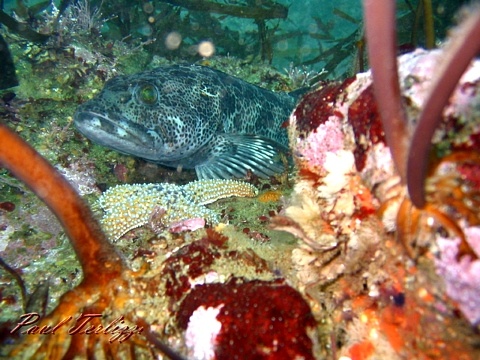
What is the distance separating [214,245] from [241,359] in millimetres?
700

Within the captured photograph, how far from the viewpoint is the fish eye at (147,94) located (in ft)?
14.5

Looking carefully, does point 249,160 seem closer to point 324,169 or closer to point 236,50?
point 324,169

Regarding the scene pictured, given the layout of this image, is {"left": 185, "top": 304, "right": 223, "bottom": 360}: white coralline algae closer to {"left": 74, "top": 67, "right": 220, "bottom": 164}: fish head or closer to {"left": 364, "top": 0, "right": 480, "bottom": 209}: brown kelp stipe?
{"left": 364, "top": 0, "right": 480, "bottom": 209}: brown kelp stipe

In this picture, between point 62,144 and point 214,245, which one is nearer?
point 214,245

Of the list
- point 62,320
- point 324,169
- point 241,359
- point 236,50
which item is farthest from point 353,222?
point 236,50

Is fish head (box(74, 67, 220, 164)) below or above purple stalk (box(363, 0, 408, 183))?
above

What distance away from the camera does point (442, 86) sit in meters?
0.97

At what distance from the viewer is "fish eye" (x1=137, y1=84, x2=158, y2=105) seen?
14.5ft

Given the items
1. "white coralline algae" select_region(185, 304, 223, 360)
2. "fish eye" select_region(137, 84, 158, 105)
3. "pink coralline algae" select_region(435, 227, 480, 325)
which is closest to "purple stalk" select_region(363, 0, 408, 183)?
"pink coralline algae" select_region(435, 227, 480, 325)

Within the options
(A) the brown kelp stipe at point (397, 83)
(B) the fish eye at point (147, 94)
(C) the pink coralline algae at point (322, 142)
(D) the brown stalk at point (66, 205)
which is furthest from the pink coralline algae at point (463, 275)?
(B) the fish eye at point (147, 94)

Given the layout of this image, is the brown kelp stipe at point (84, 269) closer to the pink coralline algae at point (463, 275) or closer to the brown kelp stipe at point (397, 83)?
the pink coralline algae at point (463, 275)

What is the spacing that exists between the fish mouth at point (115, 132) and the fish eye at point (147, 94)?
1.32 feet

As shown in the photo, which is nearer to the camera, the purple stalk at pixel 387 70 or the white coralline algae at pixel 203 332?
the purple stalk at pixel 387 70

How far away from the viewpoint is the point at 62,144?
15.5 feet
